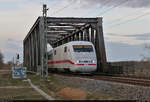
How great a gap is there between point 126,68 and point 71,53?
670 cm

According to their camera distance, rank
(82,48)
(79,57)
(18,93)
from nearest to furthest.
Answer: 1. (18,93)
2. (79,57)
3. (82,48)

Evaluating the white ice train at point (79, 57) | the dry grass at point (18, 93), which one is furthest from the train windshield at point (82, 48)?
the dry grass at point (18, 93)

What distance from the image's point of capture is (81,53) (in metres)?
28.6

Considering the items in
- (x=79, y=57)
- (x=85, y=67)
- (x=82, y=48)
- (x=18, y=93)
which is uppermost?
(x=82, y=48)

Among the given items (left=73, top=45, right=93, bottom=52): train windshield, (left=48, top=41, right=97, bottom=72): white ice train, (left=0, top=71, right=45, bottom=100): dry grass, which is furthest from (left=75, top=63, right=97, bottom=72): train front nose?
(left=0, top=71, right=45, bottom=100): dry grass

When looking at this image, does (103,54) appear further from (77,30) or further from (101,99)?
(101,99)

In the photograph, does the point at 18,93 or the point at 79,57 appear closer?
the point at 18,93

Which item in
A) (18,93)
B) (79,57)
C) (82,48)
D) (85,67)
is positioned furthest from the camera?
(82,48)

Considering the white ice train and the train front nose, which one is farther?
the white ice train

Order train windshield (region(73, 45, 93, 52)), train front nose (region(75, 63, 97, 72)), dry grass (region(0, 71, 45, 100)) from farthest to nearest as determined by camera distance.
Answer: train windshield (region(73, 45, 93, 52)) → train front nose (region(75, 63, 97, 72)) → dry grass (region(0, 71, 45, 100))

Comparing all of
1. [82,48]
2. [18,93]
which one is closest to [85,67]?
[82,48]

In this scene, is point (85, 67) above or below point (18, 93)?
above

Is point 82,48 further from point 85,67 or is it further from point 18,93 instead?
point 18,93

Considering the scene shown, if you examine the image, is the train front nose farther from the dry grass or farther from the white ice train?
the dry grass
